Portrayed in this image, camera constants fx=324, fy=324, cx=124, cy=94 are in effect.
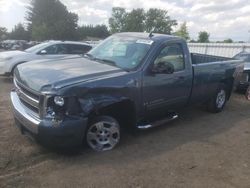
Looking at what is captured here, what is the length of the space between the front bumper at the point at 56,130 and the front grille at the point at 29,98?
97 mm

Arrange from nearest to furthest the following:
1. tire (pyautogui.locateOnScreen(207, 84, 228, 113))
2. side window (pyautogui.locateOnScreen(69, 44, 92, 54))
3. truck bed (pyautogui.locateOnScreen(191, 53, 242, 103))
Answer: truck bed (pyautogui.locateOnScreen(191, 53, 242, 103)) → tire (pyautogui.locateOnScreen(207, 84, 228, 113)) → side window (pyautogui.locateOnScreen(69, 44, 92, 54))

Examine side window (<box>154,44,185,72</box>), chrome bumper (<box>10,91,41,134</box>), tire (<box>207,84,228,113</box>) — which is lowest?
tire (<box>207,84,228,113</box>)

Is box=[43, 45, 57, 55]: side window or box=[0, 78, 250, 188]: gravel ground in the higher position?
box=[43, 45, 57, 55]: side window

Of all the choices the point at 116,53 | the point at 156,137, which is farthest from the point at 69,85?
the point at 156,137

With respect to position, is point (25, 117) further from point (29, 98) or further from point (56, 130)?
point (56, 130)

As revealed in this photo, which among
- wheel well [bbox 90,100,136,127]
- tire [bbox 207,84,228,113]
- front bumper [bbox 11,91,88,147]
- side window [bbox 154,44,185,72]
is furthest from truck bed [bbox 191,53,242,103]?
front bumper [bbox 11,91,88,147]

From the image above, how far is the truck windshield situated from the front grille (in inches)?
61.7

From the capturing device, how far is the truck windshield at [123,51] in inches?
224

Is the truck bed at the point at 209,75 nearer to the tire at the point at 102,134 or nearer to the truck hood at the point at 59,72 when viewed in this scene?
the truck hood at the point at 59,72

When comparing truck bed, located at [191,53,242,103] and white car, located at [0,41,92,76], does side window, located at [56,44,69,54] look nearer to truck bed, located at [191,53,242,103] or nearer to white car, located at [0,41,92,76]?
white car, located at [0,41,92,76]

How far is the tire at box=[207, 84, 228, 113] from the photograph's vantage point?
812 cm

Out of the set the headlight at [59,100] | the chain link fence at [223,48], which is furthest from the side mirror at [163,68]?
the chain link fence at [223,48]

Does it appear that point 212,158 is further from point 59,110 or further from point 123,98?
point 59,110

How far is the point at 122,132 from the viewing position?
6172mm
